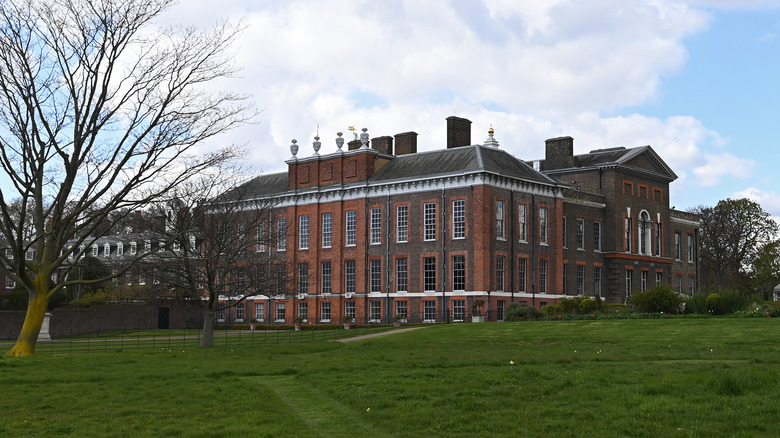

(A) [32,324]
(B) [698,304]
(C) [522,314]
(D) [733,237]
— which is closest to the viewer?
(A) [32,324]

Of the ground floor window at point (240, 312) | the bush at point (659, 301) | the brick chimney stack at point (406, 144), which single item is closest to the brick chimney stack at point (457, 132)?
the brick chimney stack at point (406, 144)

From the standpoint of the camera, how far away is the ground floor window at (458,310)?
56.6 meters

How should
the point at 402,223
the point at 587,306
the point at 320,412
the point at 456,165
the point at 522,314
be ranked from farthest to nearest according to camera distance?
the point at 402,223
the point at 456,165
the point at 587,306
the point at 522,314
the point at 320,412

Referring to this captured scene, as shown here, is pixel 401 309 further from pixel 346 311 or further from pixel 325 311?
pixel 325 311

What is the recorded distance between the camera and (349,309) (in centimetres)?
6322

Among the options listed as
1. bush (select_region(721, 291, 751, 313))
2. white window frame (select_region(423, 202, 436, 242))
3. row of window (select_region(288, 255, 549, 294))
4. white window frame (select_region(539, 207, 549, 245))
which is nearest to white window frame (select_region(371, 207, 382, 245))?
row of window (select_region(288, 255, 549, 294))

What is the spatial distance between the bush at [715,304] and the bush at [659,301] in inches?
120

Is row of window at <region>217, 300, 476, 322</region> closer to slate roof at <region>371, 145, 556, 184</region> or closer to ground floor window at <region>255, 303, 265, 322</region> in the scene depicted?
ground floor window at <region>255, 303, 265, 322</region>

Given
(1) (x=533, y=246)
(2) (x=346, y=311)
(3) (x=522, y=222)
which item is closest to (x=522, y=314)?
(3) (x=522, y=222)

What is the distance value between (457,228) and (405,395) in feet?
137

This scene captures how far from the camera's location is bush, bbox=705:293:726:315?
141 feet

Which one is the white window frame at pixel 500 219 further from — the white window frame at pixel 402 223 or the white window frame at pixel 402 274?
the white window frame at pixel 402 274

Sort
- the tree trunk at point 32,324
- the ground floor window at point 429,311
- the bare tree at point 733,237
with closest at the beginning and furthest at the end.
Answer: the tree trunk at point 32,324
the ground floor window at point 429,311
the bare tree at point 733,237

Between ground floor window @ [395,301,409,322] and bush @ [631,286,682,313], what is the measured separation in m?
17.5
